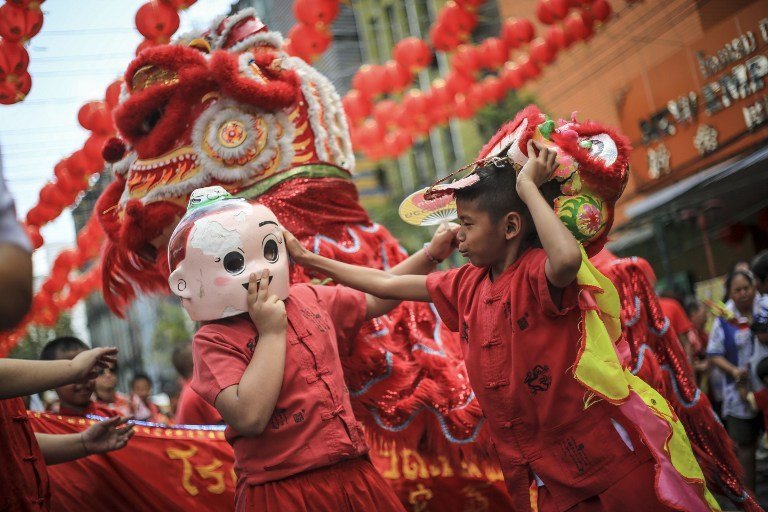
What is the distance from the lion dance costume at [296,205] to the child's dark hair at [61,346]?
1.67 ft

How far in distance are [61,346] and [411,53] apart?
636 centimetres

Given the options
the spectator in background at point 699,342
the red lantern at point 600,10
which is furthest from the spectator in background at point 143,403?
the red lantern at point 600,10

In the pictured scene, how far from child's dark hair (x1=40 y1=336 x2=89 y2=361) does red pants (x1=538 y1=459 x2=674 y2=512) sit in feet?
9.30

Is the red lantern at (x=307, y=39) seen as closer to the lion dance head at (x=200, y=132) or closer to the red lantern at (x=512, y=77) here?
the red lantern at (x=512, y=77)

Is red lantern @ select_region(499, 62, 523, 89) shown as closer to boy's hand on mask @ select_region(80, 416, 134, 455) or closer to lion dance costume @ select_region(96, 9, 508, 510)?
lion dance costume @ select_region(96, 9, 508, 510)

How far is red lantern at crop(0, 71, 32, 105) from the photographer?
475 centimetres

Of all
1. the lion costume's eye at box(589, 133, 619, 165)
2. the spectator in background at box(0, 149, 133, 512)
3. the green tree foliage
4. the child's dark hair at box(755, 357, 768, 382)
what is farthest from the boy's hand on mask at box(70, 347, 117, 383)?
the green tree foliage

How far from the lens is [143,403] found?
739cm

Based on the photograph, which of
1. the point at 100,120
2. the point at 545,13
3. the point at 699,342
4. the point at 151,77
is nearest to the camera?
the point at 151,77

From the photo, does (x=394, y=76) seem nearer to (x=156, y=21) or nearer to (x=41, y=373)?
(x=156, y=21)

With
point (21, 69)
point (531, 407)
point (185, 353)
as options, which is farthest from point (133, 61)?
point (185, 353)

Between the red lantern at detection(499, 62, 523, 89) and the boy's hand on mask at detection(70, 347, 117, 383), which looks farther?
the red lantern at detection(499, 62, 523, 89)

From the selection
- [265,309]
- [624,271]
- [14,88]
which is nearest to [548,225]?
[265,309]

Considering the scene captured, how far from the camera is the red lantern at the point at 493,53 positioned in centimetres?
927
